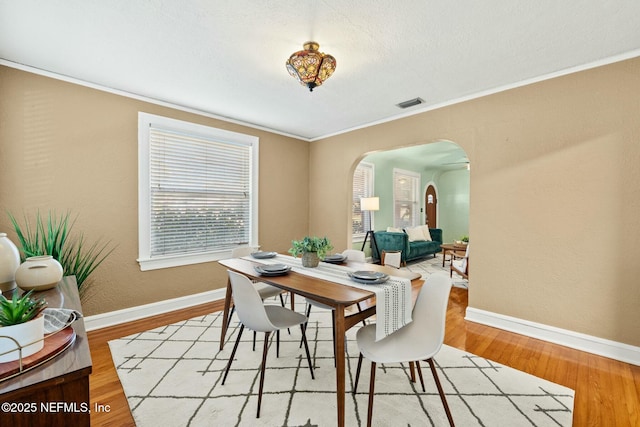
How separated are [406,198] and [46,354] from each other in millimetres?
7948

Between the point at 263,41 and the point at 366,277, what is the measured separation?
189 cm

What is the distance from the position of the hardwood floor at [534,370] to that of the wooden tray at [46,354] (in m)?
1.08

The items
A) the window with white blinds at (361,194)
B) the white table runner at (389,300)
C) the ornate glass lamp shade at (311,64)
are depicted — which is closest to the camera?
the white table runner at (389,300)

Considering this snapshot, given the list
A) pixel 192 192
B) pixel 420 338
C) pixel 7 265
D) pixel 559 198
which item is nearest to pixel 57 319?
pixel 7 265

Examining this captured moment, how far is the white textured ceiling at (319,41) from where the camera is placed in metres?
1.78

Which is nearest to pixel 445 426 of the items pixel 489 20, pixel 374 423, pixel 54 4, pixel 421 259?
pixel 374 423

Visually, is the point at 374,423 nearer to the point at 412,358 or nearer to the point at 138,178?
the point at 412,358

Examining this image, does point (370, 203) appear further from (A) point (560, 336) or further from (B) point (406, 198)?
(A) point (560, 336)

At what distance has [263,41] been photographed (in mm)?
2100

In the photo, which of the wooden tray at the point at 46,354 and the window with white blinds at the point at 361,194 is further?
the window with white blinds at the point at 361,194

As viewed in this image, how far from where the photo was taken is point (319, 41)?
211 centimetres

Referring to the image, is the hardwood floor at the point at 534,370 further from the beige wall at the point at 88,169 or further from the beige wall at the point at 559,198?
the beige wall at the point at 88,169

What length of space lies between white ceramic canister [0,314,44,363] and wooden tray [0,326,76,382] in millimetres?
16

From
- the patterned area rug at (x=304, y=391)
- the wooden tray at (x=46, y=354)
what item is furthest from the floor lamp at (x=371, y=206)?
the wooden tray at (x=46, y=354)
